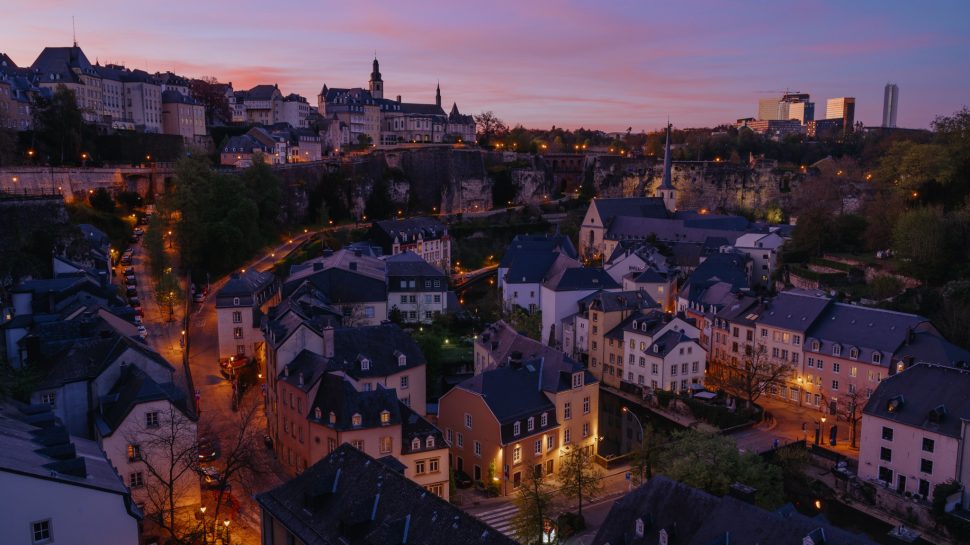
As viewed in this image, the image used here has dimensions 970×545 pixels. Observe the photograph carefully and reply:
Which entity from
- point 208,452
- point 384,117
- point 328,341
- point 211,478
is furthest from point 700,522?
point 384,117

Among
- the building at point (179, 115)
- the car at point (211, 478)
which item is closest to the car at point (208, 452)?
the car at point (211, 478)

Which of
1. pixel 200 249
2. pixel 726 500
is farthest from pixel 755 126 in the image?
pixel 726 500

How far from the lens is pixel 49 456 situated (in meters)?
15.4

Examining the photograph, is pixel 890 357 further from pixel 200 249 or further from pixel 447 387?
pixel 200 249

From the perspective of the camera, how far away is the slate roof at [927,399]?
83.0ft

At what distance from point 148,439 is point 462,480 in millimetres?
11091

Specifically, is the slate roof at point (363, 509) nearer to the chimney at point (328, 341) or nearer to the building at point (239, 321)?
the chimney at point (328, 341)

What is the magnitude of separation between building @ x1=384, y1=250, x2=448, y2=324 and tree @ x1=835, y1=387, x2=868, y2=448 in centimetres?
2282

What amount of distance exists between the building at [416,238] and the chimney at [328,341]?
2882 centimetres

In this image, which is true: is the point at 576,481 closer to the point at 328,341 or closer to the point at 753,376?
the point at 328,341

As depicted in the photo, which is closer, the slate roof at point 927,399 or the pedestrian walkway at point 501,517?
the pedestrian walkway at point 501,517

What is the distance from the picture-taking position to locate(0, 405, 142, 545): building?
13.7 metres

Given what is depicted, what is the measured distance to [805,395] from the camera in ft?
116

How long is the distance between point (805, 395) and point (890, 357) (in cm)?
479
